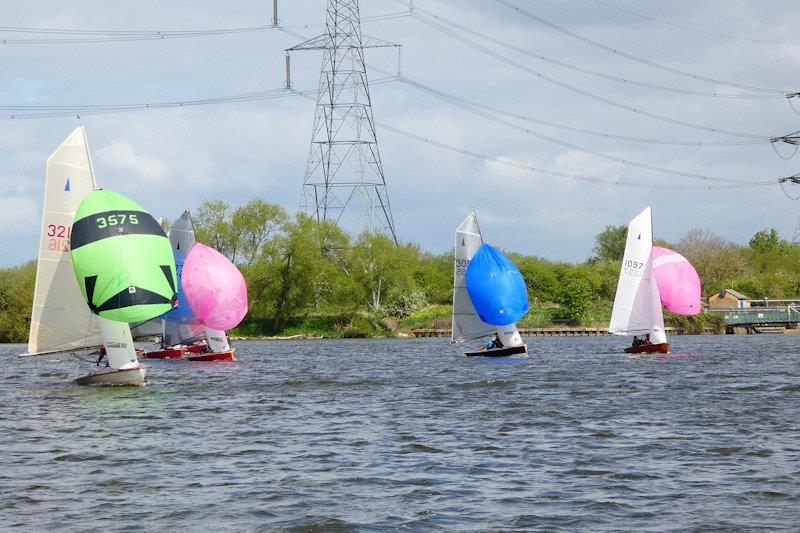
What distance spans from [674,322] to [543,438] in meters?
96.8

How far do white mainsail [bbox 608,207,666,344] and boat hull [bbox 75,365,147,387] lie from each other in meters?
31.1

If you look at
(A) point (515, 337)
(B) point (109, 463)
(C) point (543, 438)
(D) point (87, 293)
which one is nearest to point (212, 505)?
(B) point (109, 463)

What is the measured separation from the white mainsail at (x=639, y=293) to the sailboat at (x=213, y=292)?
2151 cm

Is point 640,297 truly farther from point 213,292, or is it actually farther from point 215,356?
point 215,356

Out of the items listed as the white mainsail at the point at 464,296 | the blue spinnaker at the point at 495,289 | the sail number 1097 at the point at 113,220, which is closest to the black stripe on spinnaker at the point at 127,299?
the sail number 1097 at the point at 113,220

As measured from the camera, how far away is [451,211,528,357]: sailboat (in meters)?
60.1

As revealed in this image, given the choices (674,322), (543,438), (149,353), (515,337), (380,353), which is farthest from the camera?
(674,322)

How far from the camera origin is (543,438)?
27.1m

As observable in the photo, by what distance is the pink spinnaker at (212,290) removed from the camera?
58469mm

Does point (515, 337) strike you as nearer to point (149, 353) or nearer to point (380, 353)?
point (380, 353)

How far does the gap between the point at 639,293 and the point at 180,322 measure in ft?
90.5

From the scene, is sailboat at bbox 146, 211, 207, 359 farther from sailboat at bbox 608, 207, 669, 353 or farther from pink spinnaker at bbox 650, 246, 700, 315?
pink spinnaker at bbox 650, 246, 700, 315

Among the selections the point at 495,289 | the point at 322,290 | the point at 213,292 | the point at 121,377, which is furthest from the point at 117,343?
the point at 322,290

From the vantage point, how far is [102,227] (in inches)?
1492
